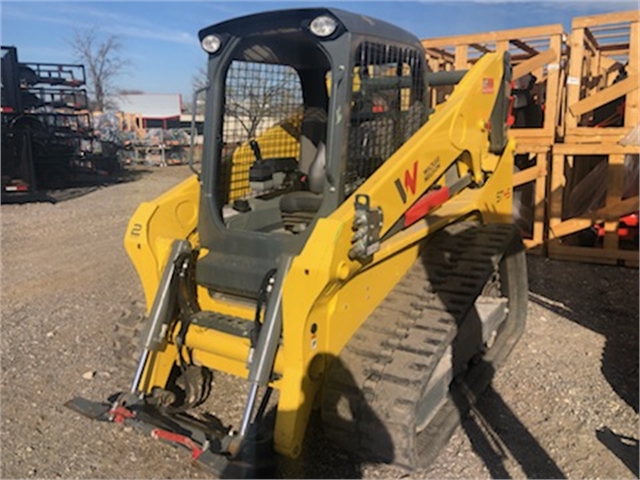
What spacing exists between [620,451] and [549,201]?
4523 millimetres

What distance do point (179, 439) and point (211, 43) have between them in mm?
2281

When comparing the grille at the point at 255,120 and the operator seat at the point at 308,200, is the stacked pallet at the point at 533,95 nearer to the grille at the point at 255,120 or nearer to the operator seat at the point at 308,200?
the grille at the point at 255,120

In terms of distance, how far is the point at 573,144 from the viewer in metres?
7.17

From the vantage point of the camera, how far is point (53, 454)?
356cm

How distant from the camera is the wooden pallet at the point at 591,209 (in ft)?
22.6

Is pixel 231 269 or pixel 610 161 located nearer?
pixel 231 269

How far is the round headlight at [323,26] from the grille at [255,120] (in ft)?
2.64

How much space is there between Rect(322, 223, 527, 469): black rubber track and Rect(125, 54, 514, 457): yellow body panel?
4.1 inches

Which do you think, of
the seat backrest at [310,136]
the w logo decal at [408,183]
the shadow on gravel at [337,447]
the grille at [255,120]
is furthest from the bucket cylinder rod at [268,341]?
the seat backrest at [310,136]

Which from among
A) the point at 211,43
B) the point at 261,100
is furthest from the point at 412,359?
the point at 211,43

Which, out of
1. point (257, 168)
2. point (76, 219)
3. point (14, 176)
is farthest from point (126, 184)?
point (257, 168)

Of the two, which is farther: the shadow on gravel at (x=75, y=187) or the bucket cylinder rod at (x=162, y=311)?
the shadow on gravel at (x=75, y=187)

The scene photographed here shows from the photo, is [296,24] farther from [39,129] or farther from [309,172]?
[39,129]

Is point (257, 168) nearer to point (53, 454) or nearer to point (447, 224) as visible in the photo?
point (447, 224)
